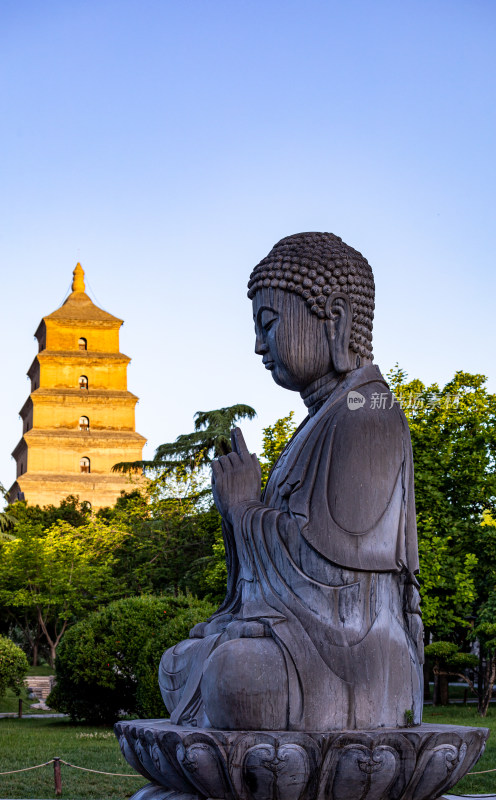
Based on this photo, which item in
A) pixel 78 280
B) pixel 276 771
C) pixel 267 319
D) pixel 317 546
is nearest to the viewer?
pixel 276 771

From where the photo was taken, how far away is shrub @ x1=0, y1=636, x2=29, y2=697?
62.0 feet

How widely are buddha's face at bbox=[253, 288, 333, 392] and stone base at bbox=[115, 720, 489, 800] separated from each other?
1589 millimetres

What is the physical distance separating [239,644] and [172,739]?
0.42 metres

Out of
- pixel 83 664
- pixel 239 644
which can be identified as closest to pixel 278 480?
pixel 239 644

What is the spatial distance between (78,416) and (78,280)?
33.2 ft

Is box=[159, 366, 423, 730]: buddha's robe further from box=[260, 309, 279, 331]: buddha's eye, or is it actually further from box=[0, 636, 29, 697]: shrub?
box=[0, 636, 29, 697]: shrub

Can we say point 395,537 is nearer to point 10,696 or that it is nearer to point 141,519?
point 10,696

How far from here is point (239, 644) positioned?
3.48 metres

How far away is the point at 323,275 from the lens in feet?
13.6

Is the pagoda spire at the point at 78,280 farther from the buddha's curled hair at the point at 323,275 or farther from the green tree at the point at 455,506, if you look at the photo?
the buddha's curled hair at the point at 323,275

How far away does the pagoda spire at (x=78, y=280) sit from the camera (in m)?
59.6

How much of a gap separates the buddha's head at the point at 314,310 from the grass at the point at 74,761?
16.1ft

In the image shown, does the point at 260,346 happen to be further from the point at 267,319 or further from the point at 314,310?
the point at 314,310

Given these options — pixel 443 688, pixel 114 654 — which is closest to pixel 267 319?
pixel 114 654
